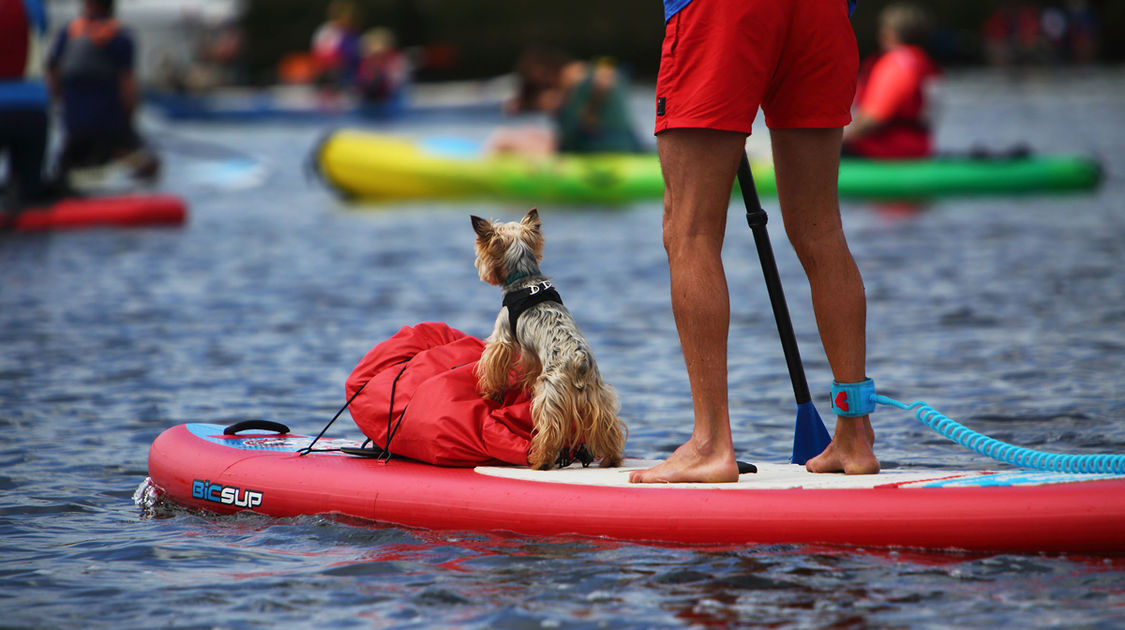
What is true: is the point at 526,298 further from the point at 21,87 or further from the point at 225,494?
the point at 21,87

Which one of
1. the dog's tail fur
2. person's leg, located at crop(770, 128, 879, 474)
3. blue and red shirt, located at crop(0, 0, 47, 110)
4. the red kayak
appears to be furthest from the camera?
the red kayak

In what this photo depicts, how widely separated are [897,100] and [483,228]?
31.9 feet

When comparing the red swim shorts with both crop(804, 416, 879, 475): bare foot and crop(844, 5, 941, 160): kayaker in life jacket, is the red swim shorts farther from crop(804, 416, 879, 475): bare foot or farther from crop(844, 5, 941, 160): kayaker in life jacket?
crop(844, 5, 941, 160): kayaker in life jacket

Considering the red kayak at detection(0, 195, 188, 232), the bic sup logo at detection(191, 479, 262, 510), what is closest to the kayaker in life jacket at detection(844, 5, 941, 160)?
the red kayak at detection(0, 195, 188, 232)

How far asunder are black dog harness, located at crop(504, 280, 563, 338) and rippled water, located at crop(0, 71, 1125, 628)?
2.46 ft

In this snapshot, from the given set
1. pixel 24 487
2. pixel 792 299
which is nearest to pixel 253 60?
pixel 792 299

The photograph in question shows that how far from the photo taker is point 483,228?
A: 4348 millimetres

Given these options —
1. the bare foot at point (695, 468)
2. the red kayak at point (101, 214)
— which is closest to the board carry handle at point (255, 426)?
the bare foot at point (695, 468)

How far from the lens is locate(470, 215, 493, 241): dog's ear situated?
431cm

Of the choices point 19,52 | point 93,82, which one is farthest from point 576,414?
point 93,82

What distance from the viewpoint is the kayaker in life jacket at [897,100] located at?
1302cm

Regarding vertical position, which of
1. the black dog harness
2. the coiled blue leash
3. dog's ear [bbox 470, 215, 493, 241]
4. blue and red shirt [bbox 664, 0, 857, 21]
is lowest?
the coiled blue leash

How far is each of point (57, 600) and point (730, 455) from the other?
1992 mm

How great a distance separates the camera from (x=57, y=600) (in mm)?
3709
